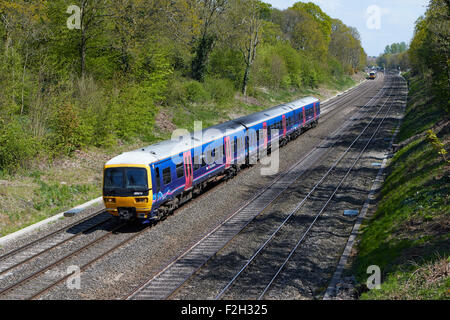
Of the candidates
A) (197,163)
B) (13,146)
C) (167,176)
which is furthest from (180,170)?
(13,146)

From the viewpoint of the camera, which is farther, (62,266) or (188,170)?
(188,170)

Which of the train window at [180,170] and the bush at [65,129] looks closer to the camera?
the train window at [180,170]

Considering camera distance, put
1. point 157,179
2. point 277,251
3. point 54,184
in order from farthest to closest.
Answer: point 54,184
point 157,179
point 277,251

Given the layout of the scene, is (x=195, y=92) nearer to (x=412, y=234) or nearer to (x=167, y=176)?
(x=167, y=176)

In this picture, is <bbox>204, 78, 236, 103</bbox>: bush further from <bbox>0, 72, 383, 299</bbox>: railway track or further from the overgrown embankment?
<bbox>0, 72, 383, 299</bbox>: railway track

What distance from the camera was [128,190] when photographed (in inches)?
627

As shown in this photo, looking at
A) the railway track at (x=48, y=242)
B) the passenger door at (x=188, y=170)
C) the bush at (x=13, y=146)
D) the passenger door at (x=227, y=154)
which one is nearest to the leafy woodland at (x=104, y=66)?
the bush at (x=13, y=146)

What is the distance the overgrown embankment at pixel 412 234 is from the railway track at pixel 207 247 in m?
4.55

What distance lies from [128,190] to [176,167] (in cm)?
261

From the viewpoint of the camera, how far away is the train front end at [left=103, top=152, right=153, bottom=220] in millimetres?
15883

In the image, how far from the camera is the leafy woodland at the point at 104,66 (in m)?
22.2

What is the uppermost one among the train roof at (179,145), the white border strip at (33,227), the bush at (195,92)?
the bush at (195,92)

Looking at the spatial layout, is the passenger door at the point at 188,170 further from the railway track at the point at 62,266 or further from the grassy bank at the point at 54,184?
the grassy bank at the point at 54,184
